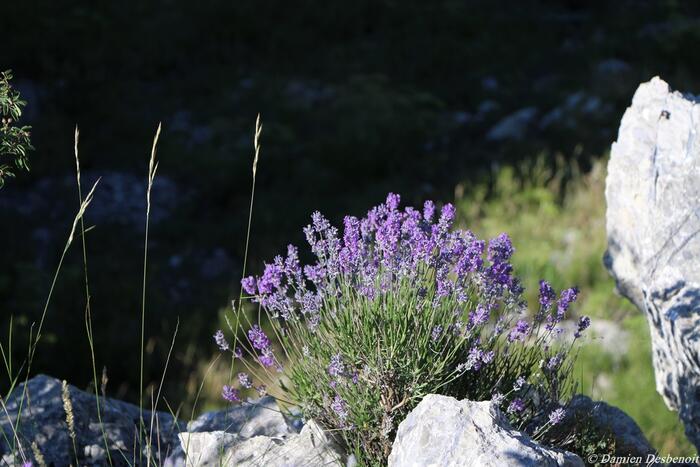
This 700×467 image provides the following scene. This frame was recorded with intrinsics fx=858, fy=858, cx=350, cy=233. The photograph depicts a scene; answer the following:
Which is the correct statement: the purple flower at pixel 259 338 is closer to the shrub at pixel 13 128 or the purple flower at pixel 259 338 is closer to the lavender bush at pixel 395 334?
the lavender bush at pixel 395 334

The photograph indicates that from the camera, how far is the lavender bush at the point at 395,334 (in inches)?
115

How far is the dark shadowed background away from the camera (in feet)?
23.9

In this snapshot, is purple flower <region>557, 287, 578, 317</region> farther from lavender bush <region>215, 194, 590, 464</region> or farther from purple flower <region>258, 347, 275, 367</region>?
purple flower <region>258, 347, 275, 367</region>

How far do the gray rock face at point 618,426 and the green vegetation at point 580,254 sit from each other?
0.29 m

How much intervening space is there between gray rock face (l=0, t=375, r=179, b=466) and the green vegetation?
81.7 inches

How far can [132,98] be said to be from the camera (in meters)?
11.4

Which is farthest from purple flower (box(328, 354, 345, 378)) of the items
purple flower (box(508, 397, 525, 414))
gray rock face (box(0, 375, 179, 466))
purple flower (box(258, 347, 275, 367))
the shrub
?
the shrub

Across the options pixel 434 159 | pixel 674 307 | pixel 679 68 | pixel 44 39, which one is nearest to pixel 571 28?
pixel 679 68

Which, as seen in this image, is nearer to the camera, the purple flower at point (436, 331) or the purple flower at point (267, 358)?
the purple flower at point (436, 331)

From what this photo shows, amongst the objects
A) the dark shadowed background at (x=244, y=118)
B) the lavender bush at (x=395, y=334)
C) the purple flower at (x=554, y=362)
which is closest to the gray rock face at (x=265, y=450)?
the lavender bush at (x=395, y=334)

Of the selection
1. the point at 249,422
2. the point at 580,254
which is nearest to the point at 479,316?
the point at 249,422

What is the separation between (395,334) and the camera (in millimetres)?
2916

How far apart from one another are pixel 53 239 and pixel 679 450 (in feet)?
20.0

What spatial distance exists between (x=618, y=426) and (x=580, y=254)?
331 centimetres
